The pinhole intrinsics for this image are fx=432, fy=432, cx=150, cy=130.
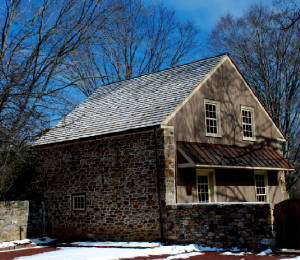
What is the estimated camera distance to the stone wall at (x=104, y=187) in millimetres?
14820

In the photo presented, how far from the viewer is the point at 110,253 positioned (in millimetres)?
12500

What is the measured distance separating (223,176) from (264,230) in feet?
15.7

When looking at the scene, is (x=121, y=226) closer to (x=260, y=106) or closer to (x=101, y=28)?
(x=101, y=28)

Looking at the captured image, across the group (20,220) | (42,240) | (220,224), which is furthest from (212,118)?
(20,220)

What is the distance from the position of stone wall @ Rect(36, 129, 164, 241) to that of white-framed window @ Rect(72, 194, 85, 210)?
16 centimetres

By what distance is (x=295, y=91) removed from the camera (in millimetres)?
24344

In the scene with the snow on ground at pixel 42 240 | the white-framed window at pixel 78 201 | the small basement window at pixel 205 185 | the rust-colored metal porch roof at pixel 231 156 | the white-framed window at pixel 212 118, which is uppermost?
the white-framed window at pixel 212 118

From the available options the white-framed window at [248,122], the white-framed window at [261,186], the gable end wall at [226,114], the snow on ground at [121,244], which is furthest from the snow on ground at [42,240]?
the white-framed window at [248,122]

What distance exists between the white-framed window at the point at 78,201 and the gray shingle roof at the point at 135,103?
2.32 metres

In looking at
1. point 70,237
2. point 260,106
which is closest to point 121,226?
point 70,237

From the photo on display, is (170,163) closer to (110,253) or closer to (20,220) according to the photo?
(110,253)

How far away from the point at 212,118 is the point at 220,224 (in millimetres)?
5415

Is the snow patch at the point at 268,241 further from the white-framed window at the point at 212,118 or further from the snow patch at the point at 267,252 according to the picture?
the white-framed window at the point at 212,118

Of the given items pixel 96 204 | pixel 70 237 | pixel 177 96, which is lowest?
pixel 70 237
